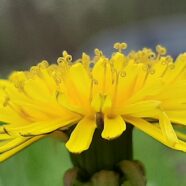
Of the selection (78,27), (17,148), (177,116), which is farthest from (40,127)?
(78,27)

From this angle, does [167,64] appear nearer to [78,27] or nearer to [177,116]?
[177,116]

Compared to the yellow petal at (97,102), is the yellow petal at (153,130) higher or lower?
lower

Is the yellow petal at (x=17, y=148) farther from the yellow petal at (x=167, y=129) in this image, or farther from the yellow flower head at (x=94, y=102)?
the yellow petal at (x=167, y=129)

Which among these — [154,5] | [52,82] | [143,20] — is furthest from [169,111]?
[143,20]

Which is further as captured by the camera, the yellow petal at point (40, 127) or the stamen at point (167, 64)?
the stamen at point (167, 64)

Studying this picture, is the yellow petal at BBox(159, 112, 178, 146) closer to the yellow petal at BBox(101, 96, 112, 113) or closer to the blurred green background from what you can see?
the yellow petal at BBox(101, 96, 112, 113)

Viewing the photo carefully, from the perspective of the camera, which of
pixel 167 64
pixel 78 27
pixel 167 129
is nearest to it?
→ pixel 167 129

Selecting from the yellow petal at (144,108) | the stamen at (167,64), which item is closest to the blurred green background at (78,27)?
the stamen at (167,64)

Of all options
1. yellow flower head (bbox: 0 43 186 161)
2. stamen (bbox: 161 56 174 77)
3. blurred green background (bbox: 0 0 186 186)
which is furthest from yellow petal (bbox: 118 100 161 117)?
blurred green background (bbox: 0 0 186 186)
